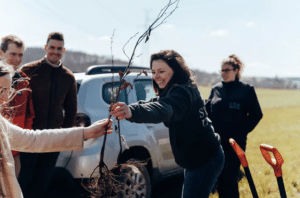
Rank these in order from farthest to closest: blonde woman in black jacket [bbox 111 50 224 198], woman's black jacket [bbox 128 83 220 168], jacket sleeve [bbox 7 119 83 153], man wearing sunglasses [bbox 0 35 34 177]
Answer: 1. man wearing sunglasses [bbox 0 35 34 177]
2. blonde woman in black jacket [bbox 111 50 224 198]
3. woman's black jacket [bbox 128 83 220 168]
4. jacket sleeve [bbox 7 119 83 153]

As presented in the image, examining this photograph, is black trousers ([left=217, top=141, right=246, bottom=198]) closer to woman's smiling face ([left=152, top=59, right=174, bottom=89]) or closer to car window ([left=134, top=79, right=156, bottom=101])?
car window ([left=134, top=79, right=156, bottom=101])

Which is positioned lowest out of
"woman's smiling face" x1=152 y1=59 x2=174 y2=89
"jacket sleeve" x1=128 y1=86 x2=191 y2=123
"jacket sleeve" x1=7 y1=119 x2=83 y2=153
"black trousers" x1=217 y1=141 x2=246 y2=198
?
"black trousers" x1=217 y1=141 x2=246 y2=198

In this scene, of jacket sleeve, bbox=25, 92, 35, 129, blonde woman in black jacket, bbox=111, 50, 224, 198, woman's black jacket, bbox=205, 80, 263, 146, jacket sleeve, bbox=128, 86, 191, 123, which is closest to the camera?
jacket sleeve, bbox=128, 86, 191, 123

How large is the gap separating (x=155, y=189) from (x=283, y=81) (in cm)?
8671

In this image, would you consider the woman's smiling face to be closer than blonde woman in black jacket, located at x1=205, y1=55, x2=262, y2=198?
Yes

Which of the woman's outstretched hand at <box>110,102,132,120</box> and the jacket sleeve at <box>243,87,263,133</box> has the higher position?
the woman's outstretched hand at <box>110,102,132,120</box>

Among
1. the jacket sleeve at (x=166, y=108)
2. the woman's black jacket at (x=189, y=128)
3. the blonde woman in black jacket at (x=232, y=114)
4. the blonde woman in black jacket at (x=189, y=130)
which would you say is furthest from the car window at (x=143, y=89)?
the jacket sleeve at (x=166, y=108)

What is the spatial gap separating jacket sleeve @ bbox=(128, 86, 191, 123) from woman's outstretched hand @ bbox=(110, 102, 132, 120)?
0.05 metres

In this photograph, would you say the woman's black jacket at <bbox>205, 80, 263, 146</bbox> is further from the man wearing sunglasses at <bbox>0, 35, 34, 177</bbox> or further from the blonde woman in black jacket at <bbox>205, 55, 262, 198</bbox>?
the man wearing sunglasses at <bbox>0, 35, 34, 177</bbox>

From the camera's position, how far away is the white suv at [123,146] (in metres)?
3.51

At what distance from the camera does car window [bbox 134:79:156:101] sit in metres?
4.34

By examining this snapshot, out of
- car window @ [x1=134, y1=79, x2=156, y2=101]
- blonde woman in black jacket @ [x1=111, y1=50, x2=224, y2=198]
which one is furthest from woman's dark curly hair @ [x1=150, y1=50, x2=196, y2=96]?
car window @ [x1=134, y1=79, x2=156, y2=101]

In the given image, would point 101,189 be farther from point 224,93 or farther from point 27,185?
point 224,93

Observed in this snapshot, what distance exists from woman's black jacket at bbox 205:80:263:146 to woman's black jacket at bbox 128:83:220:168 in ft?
3.70
